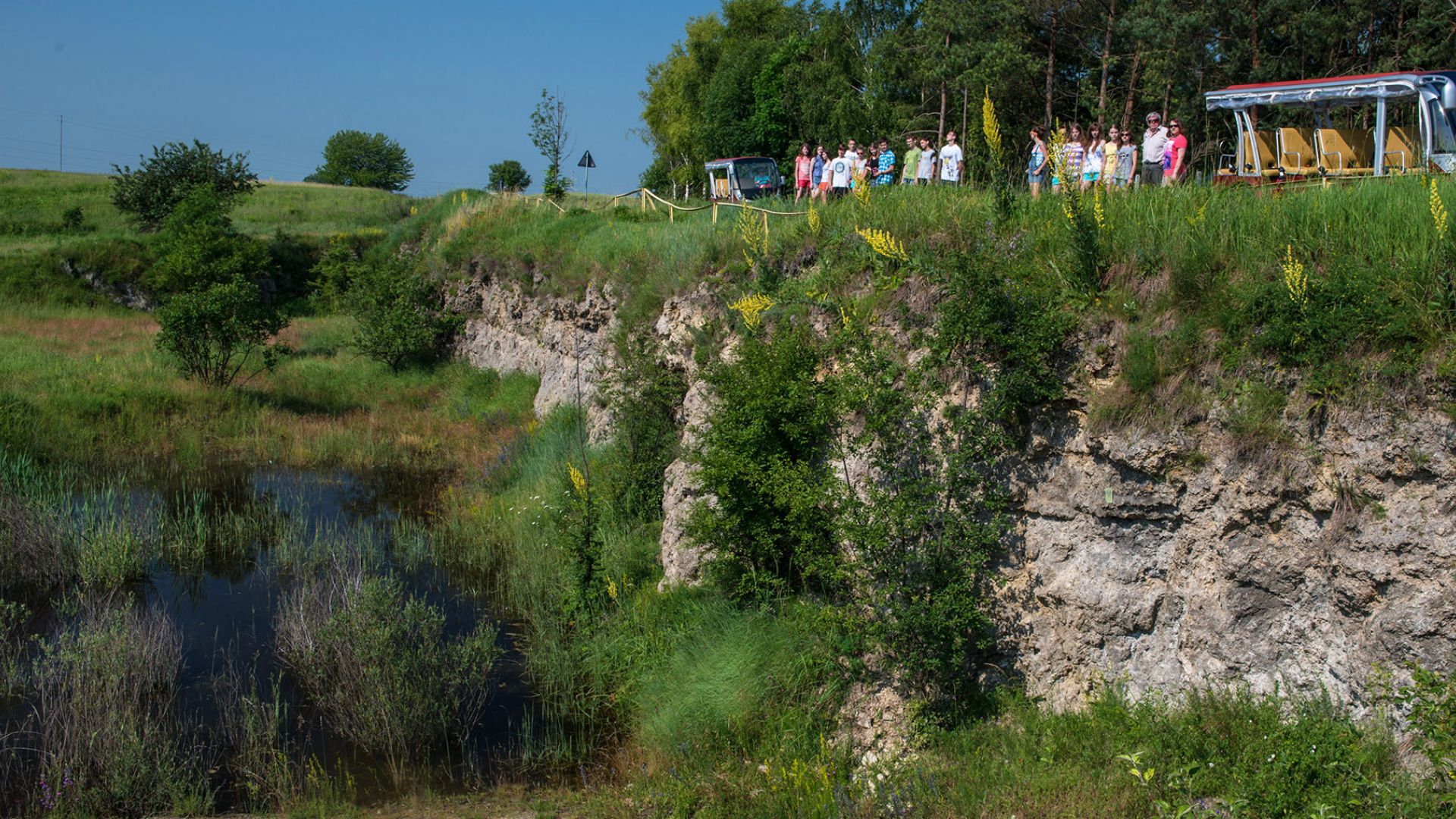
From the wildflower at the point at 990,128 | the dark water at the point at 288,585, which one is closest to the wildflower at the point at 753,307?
the wildflower at the point at 990,128

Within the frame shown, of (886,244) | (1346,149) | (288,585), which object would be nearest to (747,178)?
(1346,149)

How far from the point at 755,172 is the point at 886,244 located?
60.5 ft

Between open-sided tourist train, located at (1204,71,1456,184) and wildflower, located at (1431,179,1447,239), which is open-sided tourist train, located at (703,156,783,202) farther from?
wildflower, located at (1431,179,1447,239)

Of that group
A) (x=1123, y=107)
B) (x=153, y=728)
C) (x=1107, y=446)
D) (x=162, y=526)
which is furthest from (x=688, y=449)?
(x=1123, y=107)

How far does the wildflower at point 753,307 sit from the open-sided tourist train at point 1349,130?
243 inches

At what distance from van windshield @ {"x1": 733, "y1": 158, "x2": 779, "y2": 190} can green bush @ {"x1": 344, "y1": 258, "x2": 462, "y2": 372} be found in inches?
334

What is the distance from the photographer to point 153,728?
27.3 feet

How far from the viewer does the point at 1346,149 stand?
1406 centimetres

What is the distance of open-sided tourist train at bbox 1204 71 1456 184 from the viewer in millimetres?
12695

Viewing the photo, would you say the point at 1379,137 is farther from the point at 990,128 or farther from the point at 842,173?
the point at 842,173

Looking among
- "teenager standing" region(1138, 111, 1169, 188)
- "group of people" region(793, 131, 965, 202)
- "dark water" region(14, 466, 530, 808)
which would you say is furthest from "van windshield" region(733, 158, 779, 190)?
"teenager standing" region(1138, 111, 1169, 188)

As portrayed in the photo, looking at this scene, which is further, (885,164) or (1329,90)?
(885,164)

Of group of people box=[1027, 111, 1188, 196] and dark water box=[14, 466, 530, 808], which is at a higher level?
group of people box=[1027, 111, 1188, 196]

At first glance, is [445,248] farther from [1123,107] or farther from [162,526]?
[1123,107]
